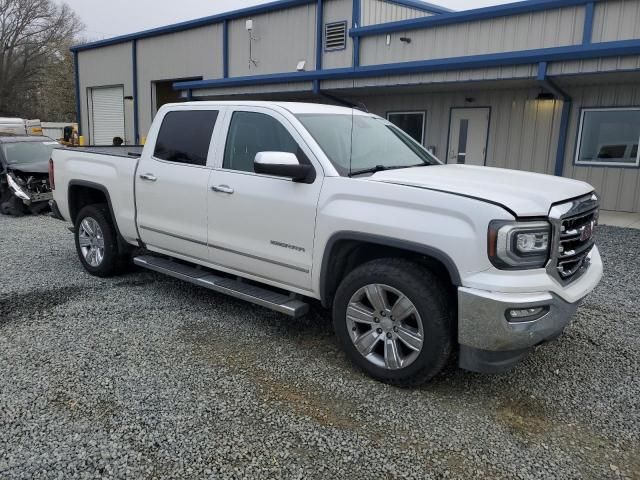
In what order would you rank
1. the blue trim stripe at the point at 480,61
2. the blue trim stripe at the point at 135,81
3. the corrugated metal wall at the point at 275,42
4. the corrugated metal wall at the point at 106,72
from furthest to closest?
the corrugated metal wall at the point at 106,72 → the blue trim stripe at the point at 135,81 → the corrugated metal wall at the point at 275,42 → the blue trim stripe at the point at 480,61

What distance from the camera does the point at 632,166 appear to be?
36.5 feet

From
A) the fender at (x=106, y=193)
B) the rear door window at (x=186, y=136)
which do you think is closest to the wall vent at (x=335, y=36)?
the fender at (x=106, y=193)

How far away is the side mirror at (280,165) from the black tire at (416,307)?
0.83 metres

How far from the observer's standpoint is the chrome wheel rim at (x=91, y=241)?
6000 millimetres

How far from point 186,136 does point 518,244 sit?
324cm

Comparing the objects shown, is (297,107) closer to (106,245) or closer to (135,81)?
(106,245)

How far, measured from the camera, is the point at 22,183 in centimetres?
1080

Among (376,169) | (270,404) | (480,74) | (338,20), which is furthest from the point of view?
(338,20)

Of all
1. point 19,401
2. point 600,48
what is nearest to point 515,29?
point 600,48

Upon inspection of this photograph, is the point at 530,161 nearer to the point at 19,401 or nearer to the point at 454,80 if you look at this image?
the point at 454,80

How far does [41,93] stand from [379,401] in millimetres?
61647

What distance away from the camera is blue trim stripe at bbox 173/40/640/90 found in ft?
29.8

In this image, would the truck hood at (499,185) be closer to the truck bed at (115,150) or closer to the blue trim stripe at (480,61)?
the truck bed at (115,150)

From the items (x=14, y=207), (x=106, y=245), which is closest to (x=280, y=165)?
(x=106, y=245)
